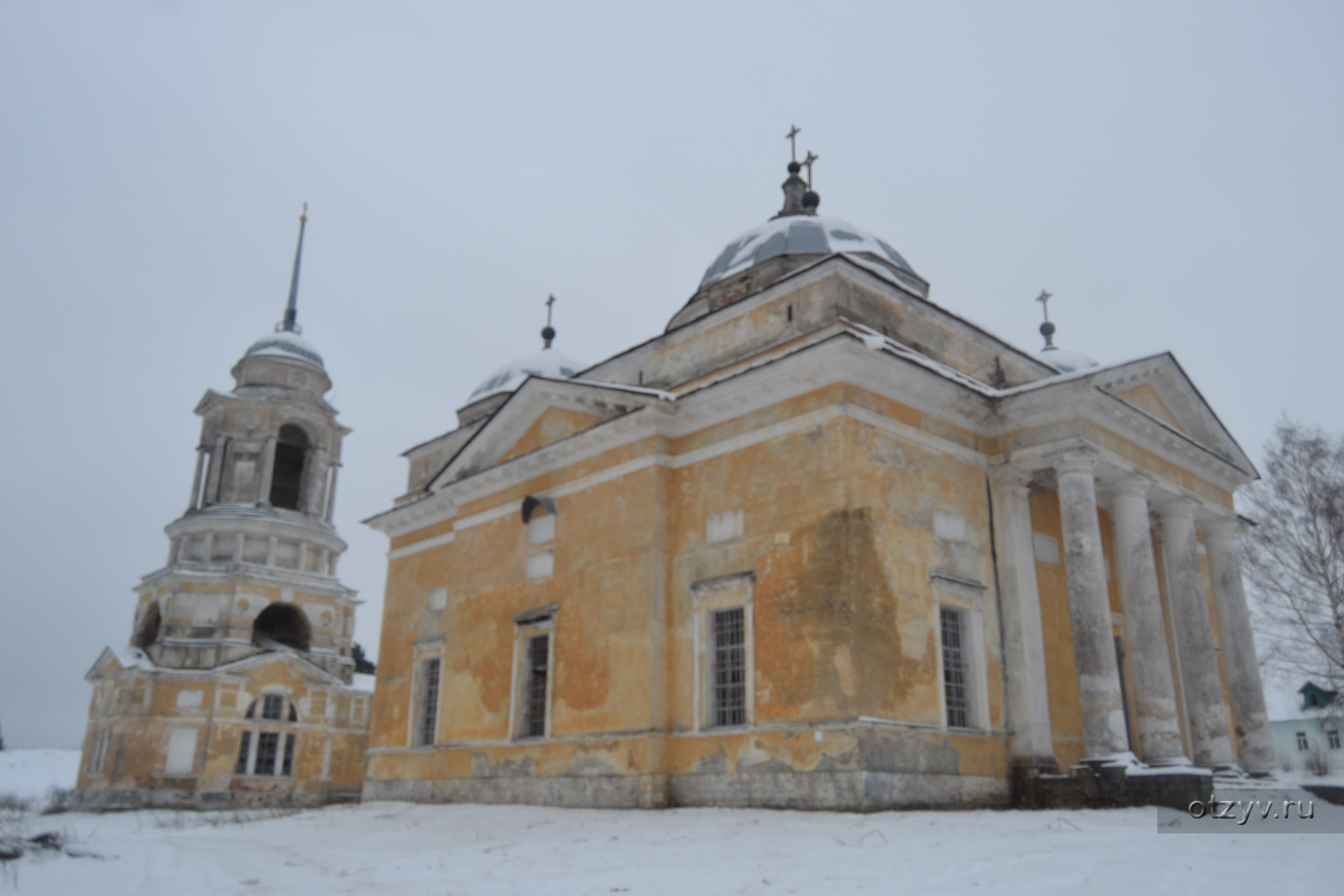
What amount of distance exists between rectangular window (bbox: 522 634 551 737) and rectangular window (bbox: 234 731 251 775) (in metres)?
15.7

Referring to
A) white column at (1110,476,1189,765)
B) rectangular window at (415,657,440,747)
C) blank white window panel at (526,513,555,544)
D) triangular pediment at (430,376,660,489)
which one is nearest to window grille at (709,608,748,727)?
triangular pediment at (430,376,660,489)

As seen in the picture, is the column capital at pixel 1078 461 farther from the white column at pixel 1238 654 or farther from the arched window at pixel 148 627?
the arched window at pixel 148 627

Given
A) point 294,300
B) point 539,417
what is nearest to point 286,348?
point 294,300

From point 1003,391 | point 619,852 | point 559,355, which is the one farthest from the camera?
point 559,355

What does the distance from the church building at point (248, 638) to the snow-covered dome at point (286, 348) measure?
0.20ft

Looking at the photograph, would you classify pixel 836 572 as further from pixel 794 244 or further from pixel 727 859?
pixel 794 244

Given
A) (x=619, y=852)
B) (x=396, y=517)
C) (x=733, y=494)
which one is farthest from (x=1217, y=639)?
(x=396, y=517)

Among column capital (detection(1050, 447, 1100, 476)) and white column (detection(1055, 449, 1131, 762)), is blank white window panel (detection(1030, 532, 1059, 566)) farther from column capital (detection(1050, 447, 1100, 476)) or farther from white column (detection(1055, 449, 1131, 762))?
column capital (detection(1050, 447, 1100, 476))

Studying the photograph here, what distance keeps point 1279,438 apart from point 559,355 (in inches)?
655

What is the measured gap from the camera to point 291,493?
3194cm

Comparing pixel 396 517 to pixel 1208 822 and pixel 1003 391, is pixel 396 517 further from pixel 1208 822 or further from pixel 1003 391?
pixel 1208 822

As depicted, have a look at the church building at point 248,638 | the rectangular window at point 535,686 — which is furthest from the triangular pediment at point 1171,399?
→ the church building at point 248,638

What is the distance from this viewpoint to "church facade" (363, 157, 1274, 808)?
1223 cm

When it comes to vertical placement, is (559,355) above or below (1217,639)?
above
